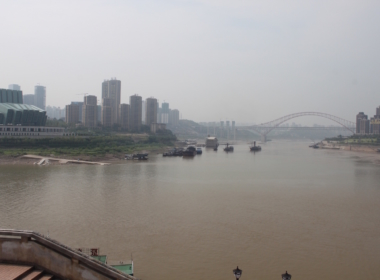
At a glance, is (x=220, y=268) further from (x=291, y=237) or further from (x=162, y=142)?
(x=162, y=142)

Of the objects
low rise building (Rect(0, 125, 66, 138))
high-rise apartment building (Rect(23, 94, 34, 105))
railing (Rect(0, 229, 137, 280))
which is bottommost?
railing (Rect(0, 229, 137, 280))

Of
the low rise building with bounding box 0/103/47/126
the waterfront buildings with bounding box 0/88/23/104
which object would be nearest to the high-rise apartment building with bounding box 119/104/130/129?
the waterfront buildings with bounding box 0/88/23/104

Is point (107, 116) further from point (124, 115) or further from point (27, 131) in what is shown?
point (27, 131)

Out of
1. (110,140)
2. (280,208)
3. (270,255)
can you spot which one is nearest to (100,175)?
(280,208)

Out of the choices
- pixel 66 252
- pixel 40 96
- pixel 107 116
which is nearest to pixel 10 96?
pixel 107 116

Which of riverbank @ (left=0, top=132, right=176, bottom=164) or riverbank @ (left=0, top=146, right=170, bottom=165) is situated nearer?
riverbank @ (left=0, top=146, right=170, bottom=165)

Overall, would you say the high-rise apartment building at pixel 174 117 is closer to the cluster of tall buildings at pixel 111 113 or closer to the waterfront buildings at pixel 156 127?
the cluster of tall buildings at pixel 111 113

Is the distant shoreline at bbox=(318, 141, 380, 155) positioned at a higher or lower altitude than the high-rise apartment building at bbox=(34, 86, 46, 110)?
lower

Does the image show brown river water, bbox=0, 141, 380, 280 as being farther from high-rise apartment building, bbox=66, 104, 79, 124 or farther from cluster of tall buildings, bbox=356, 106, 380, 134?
cluster of tall buildings, bbox=356, 106, 380, 134

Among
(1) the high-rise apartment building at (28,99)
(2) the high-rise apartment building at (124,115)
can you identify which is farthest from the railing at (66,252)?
(1) the high-rise apartment building at (28,99)
